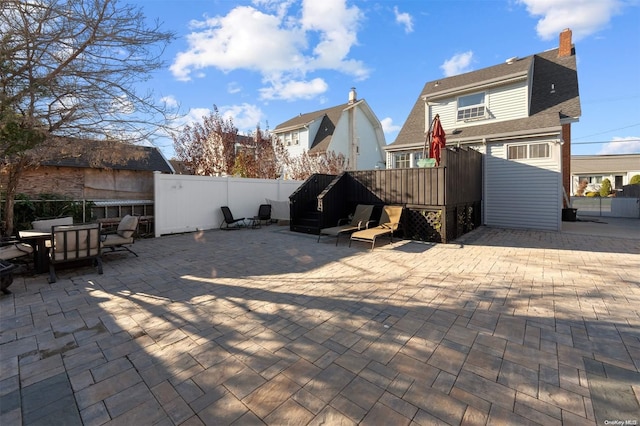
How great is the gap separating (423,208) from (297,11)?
807cm

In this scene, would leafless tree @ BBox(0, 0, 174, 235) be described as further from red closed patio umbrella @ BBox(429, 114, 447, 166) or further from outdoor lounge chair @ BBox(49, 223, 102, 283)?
red closed patio umbrella @ BBox(429, 114, 447, 166)

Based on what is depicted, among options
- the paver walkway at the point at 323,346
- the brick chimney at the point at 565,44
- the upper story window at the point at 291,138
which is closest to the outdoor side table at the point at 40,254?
the paver walkway at the point at 323,346

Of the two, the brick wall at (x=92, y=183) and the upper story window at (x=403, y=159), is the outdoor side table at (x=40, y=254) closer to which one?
the brick wall at (x=92, y=183)

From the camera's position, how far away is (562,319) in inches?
135

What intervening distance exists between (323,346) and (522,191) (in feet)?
39.1

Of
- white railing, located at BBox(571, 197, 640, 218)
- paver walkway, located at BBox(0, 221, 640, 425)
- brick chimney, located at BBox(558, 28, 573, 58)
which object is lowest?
paver walkway, located at BBox(0, 221, 640, 425)

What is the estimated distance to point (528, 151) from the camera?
36.5 feet

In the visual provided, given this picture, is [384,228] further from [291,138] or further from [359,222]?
[291,138]

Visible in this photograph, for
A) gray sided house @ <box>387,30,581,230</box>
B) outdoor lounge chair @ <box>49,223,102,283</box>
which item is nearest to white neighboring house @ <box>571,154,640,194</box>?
gray sided house @ <box>387,30,581,230</box>

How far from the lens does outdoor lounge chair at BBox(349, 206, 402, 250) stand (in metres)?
7.59

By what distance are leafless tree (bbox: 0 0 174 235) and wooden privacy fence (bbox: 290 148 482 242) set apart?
215 inches

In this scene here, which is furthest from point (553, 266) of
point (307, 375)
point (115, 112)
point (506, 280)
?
point (115, 112)

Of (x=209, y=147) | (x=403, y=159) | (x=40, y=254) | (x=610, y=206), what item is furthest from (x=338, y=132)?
(x=40, y=254)

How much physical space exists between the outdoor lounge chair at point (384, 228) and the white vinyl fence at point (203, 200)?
5289 mm
